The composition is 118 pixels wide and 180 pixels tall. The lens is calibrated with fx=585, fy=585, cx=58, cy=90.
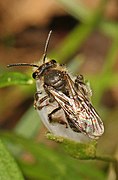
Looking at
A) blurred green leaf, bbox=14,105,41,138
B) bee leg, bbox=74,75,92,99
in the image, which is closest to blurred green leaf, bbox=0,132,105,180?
blurred green leaf, bbox=14,105,41,138

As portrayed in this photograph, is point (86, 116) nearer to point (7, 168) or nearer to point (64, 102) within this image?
point (64, 102)

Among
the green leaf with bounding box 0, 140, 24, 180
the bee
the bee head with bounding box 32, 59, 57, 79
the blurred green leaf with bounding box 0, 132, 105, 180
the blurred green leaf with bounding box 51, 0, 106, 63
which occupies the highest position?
the blurred green leaf with bounding box 51, 0, 106, 63

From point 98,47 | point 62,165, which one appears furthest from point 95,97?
point 98,47

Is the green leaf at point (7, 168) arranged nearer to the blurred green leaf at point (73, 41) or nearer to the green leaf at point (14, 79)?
the green leaf at point (14, 79)

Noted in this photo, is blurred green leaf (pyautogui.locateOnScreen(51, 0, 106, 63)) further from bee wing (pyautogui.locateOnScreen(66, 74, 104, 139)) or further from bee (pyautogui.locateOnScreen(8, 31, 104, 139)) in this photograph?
bee wing (pyautogui.locateOnScreen(66, 74, 104, 139))

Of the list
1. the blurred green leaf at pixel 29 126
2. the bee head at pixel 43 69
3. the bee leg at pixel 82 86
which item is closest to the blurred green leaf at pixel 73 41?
the blurred green leaf at pixel 29 126
